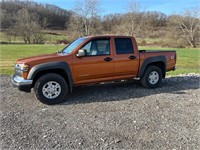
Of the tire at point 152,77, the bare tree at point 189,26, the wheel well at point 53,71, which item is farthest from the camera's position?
the bare tree at point 189,26

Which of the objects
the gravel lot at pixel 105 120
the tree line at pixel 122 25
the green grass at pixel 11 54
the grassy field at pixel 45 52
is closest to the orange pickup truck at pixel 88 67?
the gravel lot at pixel 105 120

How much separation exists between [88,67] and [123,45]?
1.39 meters

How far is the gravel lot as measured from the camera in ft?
12.2

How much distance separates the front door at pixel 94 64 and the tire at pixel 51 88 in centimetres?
46

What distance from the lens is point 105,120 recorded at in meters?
4.64

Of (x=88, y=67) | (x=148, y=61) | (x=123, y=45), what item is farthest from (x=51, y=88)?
(x=148, y=61)

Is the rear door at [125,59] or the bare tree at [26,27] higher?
the bare tree at [26,27]

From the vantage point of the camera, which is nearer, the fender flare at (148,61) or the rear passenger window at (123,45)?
the rear passenger window at (123,45)

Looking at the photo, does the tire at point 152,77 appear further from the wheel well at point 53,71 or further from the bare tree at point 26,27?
the bare tree at point 26,27

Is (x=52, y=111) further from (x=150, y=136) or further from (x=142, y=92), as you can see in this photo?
(x=142, y=92)

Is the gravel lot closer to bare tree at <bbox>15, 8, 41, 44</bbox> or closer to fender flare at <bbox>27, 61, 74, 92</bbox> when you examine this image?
fender flare at <bbox>27, 61, 74, 92</bbox>

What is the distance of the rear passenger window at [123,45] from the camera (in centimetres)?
675

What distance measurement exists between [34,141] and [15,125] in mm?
870

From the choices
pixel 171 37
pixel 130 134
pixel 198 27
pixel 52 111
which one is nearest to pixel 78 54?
pixel 52 111
